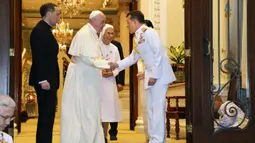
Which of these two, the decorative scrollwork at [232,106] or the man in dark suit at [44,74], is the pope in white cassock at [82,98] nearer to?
the man in dark suit at [44,74]

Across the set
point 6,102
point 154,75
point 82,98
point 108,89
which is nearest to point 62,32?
point 108,89

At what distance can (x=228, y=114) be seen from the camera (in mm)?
4508

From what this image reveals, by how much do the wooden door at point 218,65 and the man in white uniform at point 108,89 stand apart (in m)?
1.34

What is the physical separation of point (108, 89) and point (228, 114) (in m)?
1.68

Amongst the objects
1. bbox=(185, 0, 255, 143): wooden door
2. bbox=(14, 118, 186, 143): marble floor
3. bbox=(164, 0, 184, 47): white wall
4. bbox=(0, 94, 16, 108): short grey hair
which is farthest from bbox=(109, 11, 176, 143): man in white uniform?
bbox=(164, 0, 184, 47): white wall

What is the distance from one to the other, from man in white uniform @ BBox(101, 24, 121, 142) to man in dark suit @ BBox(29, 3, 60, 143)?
122 cm

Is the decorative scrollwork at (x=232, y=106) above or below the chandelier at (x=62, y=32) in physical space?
below

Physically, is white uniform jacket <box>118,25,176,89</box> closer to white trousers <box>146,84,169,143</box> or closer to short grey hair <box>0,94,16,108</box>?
white trousers <box>146,84,169,143</box>

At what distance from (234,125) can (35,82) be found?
1.95 meters

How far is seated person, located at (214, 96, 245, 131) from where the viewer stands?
4478mm

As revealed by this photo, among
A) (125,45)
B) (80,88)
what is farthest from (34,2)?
(80,88)

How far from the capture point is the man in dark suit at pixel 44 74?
4355 mm

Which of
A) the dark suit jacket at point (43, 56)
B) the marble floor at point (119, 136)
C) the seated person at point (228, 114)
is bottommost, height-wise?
the marble floor at point (119, 136)

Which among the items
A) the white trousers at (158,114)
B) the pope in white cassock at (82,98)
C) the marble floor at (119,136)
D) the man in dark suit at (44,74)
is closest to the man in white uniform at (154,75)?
the white trousers at (158,114)
